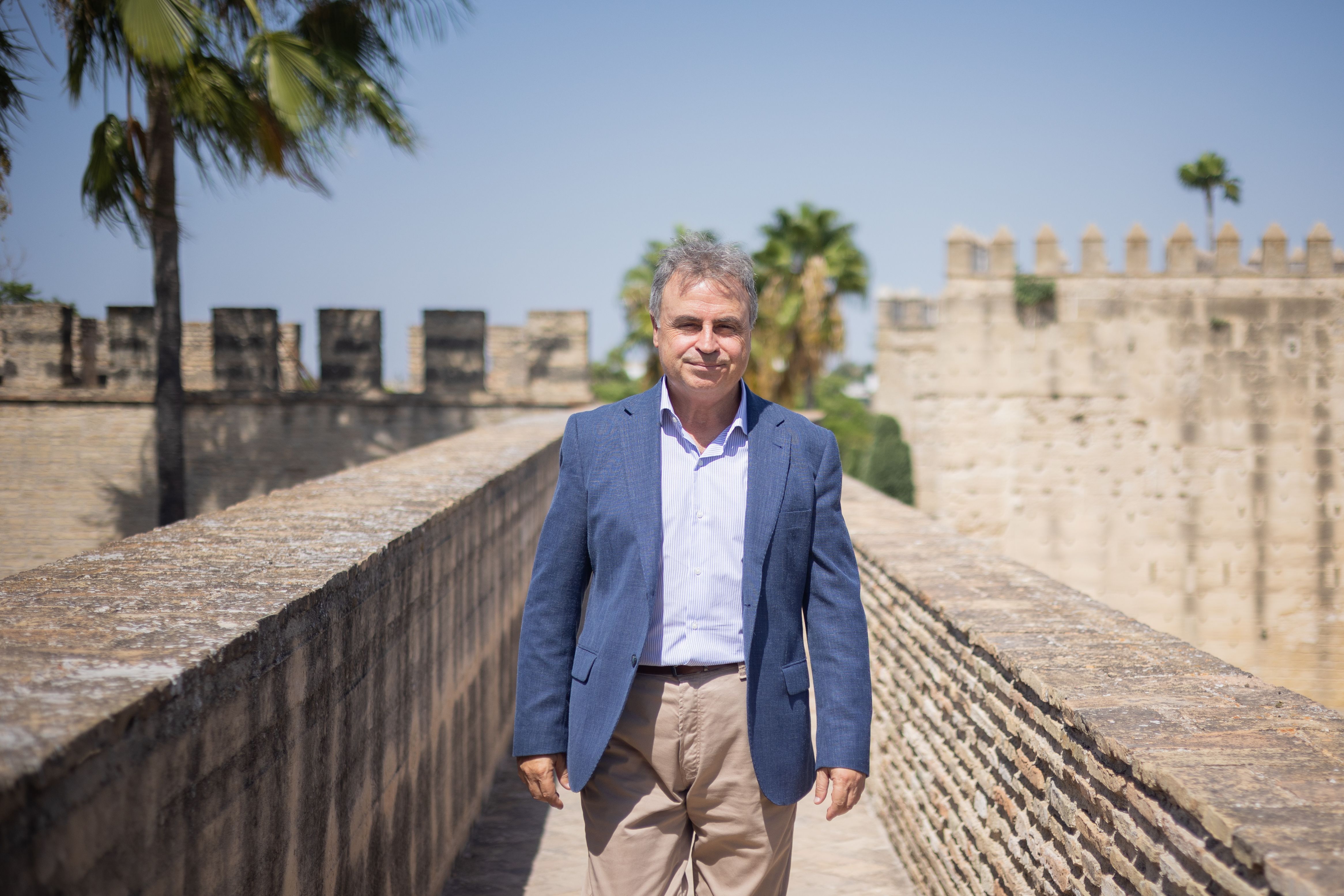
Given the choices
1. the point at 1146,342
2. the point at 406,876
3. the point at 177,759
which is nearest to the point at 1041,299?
the point at 1146,342

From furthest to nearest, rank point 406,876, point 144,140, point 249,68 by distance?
point 144,140 → point 249,68 → point 406,876

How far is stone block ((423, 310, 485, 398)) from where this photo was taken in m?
13.4

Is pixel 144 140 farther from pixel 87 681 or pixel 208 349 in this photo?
pixel 87 681

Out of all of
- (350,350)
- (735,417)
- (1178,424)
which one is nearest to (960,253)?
(1178,424)

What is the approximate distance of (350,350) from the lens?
1337 cm

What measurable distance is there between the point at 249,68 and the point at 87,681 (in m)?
10.8

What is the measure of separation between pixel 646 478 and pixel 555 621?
395mm

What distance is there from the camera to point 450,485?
438 cm

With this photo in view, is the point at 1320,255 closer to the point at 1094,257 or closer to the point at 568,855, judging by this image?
the point at 1094,257

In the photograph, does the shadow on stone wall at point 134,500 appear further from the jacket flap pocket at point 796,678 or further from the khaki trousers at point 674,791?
the jacket flap pocket at point 796,678

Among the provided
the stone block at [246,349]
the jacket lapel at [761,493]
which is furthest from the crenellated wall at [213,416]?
the jacket lapel at [761,493]

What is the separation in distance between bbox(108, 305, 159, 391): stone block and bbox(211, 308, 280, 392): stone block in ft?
3.24

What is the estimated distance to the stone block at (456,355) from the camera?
1344 centimetres

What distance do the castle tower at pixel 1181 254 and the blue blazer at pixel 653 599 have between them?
1910 cm
